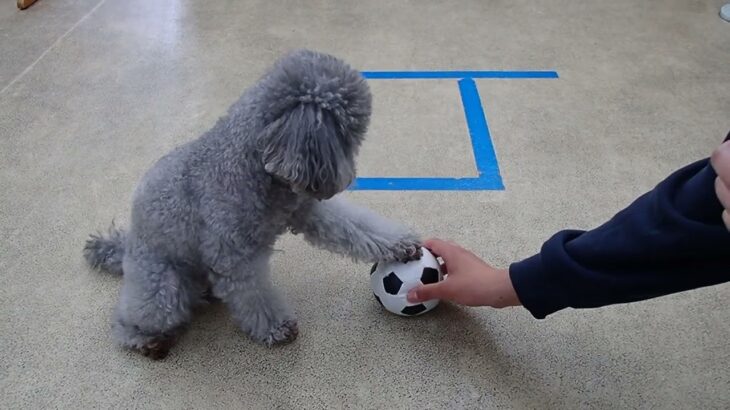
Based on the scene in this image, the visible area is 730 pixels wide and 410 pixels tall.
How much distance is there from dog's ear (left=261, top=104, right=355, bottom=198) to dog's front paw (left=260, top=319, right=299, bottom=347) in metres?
0.35

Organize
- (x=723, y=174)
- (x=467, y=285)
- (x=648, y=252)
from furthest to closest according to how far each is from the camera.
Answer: (x=467, y=285) → (x=648, y=252) → (x=723, y=174)

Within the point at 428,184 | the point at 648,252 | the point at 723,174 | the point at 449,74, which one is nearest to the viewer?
the point at 723,174

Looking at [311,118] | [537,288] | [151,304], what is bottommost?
[151,304]

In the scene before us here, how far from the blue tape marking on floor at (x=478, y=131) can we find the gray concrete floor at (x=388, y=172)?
0.09ft

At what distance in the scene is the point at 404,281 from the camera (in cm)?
115

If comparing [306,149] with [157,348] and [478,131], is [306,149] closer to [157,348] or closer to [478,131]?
[157,348]

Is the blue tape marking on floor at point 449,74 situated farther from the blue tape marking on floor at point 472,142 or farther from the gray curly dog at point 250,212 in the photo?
the gray curly dog at point 250,212

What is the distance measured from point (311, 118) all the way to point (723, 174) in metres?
0.53

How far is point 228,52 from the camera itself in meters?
2.08

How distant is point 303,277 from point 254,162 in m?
0.42

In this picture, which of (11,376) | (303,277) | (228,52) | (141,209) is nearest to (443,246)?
(303,277)

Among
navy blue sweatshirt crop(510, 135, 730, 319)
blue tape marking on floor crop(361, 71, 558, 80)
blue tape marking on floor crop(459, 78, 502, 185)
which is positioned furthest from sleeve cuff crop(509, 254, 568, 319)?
blue tape marking on floor crop(361, 71, 558, 80)

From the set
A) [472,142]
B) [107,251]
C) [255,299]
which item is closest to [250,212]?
[255,299]

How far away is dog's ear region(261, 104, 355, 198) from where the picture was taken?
88 centimetres
